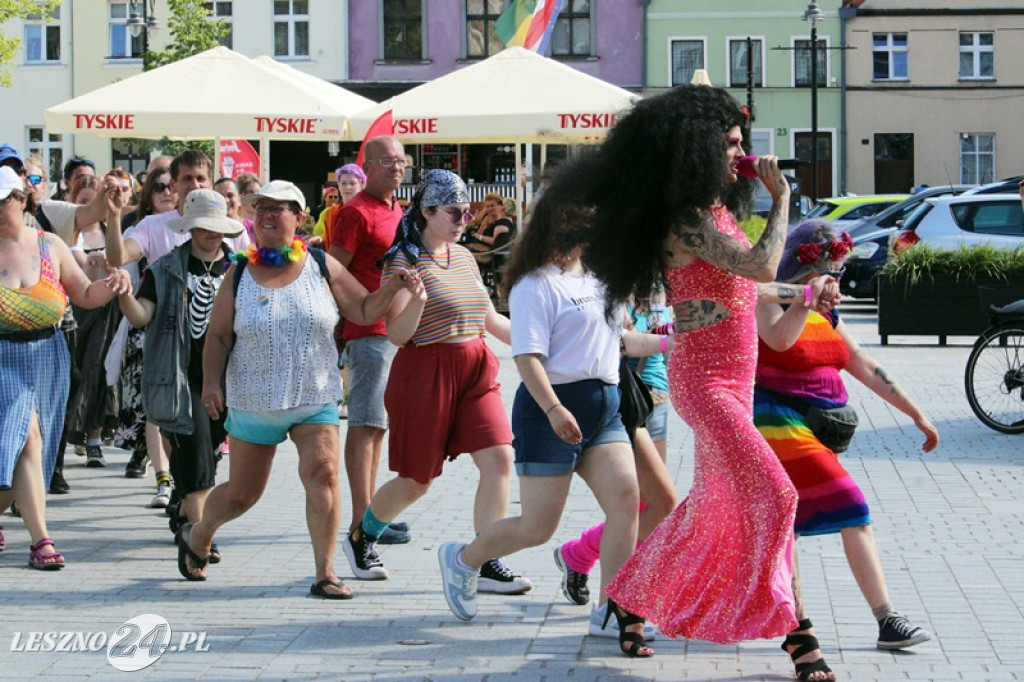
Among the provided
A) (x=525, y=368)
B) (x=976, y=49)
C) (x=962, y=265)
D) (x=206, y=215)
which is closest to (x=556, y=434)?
(x=525, y=368)

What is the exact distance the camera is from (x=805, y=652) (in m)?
5.43

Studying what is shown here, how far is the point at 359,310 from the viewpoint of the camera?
694 centimetres

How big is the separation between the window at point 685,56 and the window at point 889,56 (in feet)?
16.8

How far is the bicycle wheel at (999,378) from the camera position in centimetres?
1148

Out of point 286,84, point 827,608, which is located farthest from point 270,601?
point 286,84

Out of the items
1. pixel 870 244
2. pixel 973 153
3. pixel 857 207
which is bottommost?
pixel 870 244

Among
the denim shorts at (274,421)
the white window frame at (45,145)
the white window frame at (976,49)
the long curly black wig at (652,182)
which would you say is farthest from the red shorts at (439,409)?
the white window frame at (976,49)

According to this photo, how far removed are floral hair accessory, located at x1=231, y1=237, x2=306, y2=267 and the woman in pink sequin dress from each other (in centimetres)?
168

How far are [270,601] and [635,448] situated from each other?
1676 mm

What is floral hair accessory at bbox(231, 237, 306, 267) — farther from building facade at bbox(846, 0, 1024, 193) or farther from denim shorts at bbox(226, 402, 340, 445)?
building facade at bbox(846, 0, 1024, 193)

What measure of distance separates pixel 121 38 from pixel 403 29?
8.27 metres

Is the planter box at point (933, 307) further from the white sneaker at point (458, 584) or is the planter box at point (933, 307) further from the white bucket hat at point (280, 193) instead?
the white sneaker at point (458, 584)

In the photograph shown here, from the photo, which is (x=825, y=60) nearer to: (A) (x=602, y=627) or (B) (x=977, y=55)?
(B) (x=977, y=55)

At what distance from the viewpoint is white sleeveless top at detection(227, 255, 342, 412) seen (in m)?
6.68
